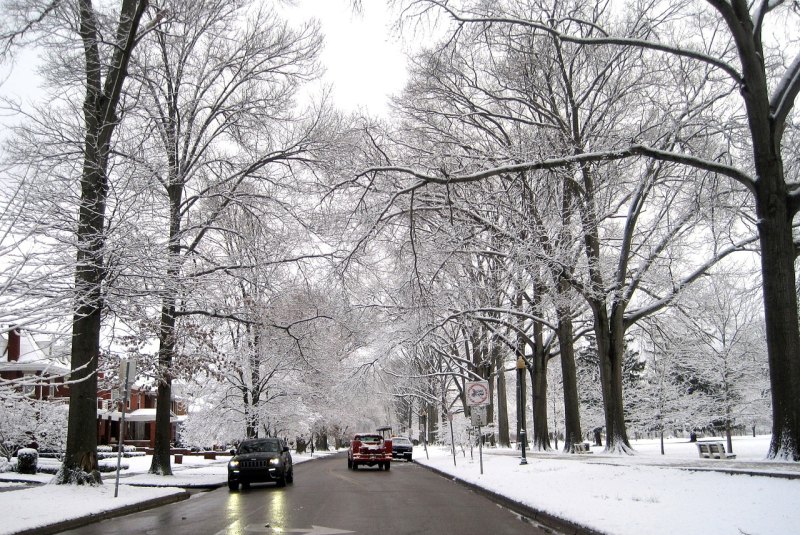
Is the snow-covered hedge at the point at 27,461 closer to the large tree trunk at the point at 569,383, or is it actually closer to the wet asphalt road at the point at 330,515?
the wet asphalt road at the point at 330,515

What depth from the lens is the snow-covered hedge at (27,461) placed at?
24.3 meters

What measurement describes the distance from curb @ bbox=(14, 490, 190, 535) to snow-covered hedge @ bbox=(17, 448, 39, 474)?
10.4m

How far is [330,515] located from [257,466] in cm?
908

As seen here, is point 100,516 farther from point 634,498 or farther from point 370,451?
point 370,451

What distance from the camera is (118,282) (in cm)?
1427

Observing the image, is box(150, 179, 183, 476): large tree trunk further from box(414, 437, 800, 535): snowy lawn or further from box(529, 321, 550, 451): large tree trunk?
box(529, 321, 550, 451): large tree trunk

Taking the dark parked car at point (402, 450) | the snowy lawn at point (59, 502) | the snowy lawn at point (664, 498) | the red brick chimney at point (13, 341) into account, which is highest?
the red brick chimney at point (13, 341)

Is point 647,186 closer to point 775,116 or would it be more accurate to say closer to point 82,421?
point 775,116

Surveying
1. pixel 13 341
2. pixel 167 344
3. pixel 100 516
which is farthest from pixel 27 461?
pixel 100 516

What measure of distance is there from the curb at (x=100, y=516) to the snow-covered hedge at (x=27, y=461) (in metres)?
10.4

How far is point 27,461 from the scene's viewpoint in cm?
2438

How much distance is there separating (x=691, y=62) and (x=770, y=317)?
9.54 m

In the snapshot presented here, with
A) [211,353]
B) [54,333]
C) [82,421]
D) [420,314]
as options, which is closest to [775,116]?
[420,314]

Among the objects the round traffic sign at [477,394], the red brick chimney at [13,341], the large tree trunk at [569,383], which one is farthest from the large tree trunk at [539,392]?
the red brick chimney at [13,341]
